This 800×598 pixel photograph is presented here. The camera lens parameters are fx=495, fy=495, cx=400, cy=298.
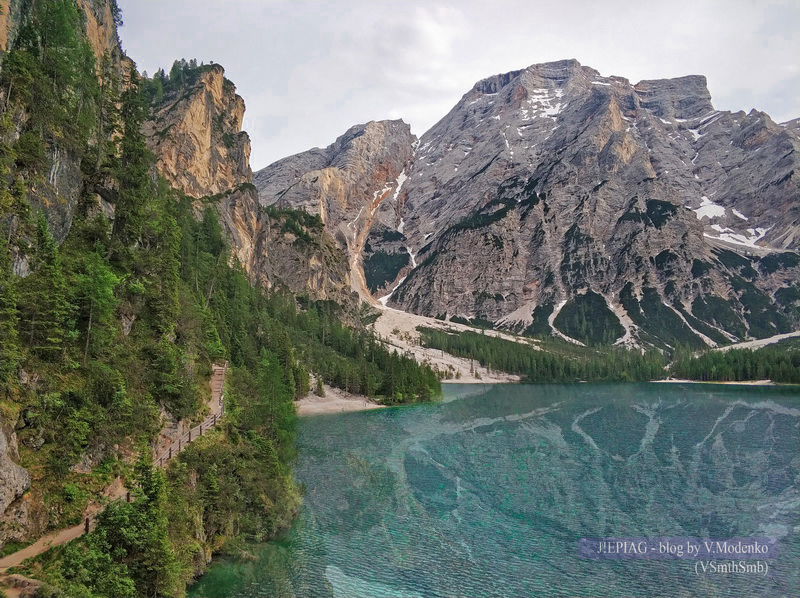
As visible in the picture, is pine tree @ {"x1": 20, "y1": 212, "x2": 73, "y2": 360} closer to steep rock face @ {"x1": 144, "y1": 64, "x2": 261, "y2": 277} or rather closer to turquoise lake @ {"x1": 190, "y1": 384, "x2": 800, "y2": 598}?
turquoise lake @ {"x1": 190, "y1": 384, "x2": 800, "y2": 598}

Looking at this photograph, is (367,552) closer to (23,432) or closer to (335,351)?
(23,432)

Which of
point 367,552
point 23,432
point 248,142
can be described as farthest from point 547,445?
point 248,142

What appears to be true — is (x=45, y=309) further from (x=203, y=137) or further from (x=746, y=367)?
(x=746, y=367)

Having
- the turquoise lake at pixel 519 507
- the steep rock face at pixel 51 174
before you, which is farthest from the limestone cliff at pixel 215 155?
the steep rock face at pixel 51 174

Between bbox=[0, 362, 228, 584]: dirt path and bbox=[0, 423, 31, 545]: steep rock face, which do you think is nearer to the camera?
bbox=[0, 362, 228, 584]: dirt path

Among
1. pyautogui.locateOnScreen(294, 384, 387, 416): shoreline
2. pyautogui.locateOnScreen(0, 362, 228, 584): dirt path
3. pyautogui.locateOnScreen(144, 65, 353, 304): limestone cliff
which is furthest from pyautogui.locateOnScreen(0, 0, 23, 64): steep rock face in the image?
pyautogui.locateOnScreen(144, 65, 353, 304): limestone cliff

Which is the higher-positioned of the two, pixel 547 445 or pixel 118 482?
pixel 118 482

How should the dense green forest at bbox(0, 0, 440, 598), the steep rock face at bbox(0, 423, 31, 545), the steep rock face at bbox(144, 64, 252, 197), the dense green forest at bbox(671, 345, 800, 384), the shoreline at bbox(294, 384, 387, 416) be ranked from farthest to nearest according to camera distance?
the dense green forest at bbox(671, 345, 800, 384), the steep rock face at bbox(144, 64, 252, 197), the shoreline at bbox(294, 384, 387, 416), the dense green forest at bbox(0, 0, 440, 598), the steep rock face at bbox(0, 423, 31, 545)

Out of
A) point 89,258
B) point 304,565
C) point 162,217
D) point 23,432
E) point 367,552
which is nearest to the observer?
point 23,432
